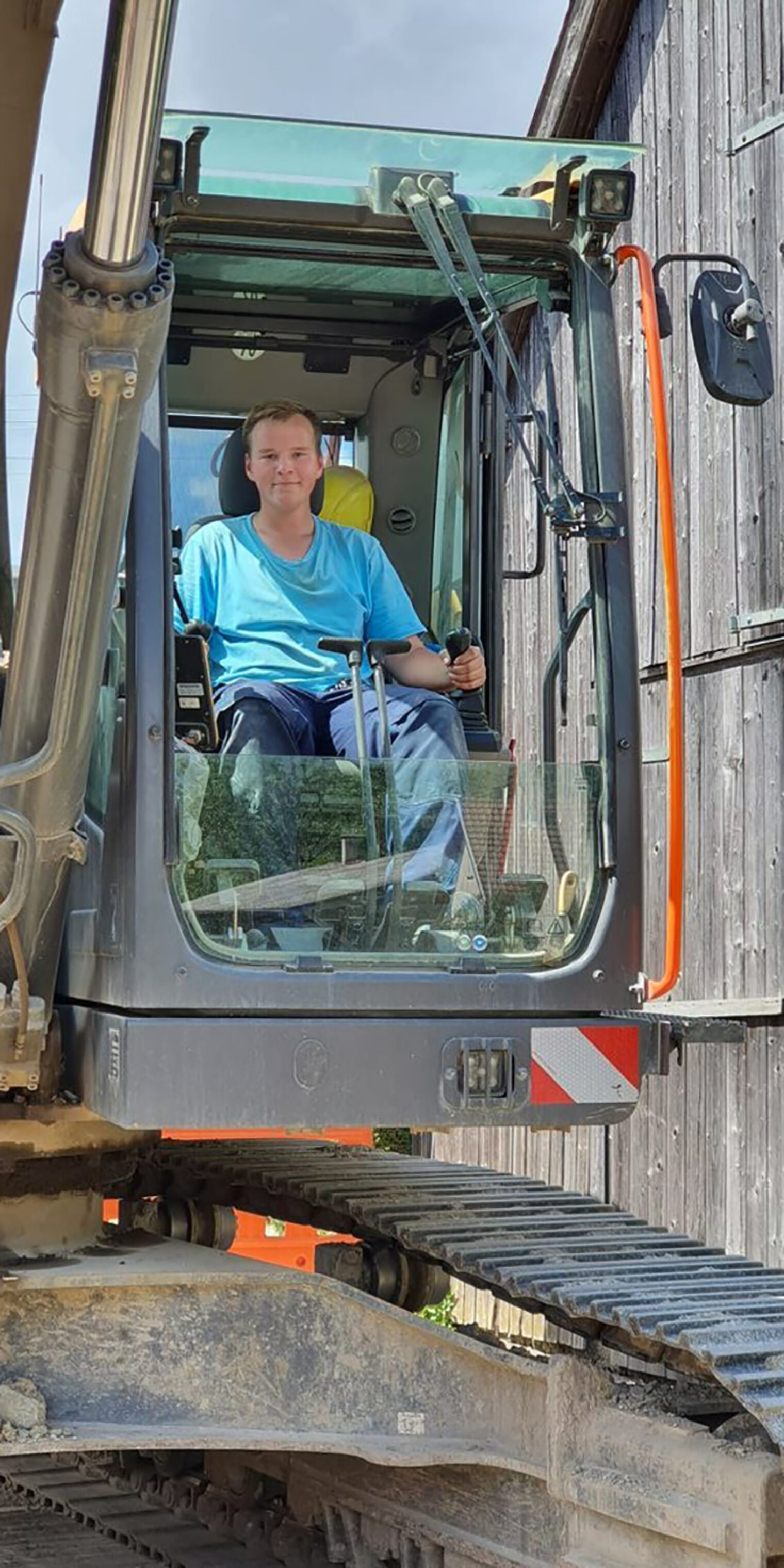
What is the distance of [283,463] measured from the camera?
4.65m

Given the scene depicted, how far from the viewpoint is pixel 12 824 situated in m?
3.57

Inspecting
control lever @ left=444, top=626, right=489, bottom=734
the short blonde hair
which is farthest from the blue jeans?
the short blonde hair

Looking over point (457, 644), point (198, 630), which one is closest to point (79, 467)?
point (198, 630)

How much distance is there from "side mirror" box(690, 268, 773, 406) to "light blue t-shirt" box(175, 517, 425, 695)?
905 millimetres

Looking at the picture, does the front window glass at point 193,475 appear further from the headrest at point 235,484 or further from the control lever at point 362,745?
the control lever at point 362,745

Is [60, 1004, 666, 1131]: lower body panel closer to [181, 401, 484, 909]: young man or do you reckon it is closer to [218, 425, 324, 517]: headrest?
[181, 401, 484, 909]: young man

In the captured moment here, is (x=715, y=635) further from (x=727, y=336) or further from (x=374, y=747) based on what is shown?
(x=374, y=747)

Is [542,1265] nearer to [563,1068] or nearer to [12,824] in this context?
[563,1068]

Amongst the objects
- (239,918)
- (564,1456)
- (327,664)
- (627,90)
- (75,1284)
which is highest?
(627,90)

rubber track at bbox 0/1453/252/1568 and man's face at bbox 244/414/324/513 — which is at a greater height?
man's face at bbox 244/414/324/513

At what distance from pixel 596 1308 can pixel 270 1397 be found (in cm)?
71

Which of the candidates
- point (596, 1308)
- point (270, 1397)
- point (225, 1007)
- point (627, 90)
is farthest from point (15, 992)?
point (627, 90)

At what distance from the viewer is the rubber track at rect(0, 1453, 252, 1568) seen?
5.01 m

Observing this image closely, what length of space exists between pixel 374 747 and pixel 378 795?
103 mm
